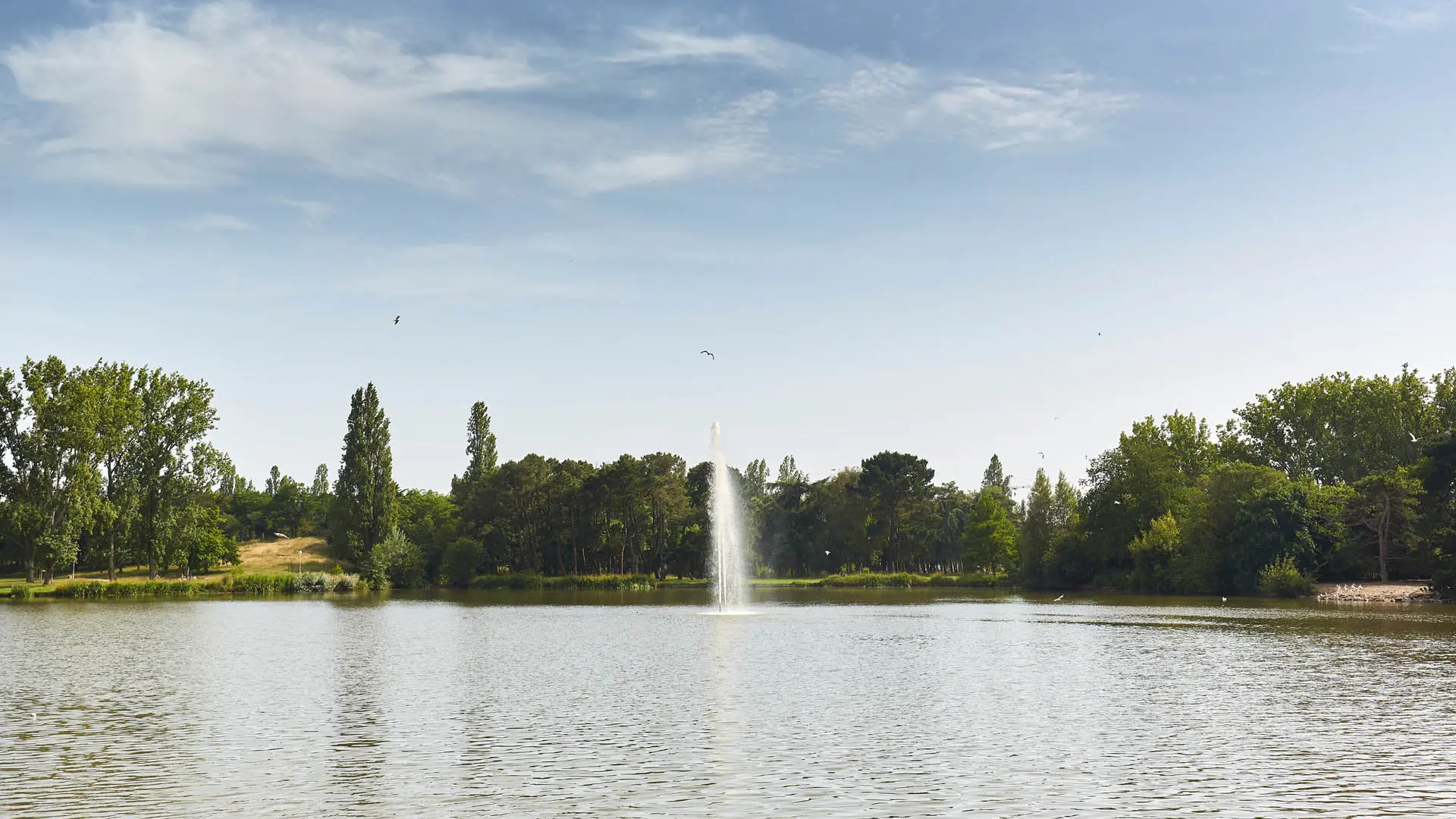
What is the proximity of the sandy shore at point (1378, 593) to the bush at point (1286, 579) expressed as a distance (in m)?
1.22

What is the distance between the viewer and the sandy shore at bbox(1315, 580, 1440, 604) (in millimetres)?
83812

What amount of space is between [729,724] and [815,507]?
152 meters

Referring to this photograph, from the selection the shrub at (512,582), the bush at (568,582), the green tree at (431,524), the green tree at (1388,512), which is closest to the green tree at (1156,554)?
the green tree at (1388,512)

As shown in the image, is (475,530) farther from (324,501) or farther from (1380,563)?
(1380,563)

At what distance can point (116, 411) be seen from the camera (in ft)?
330

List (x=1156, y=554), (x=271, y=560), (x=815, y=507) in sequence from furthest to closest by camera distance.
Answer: (x=815, y=507), (x=271, y=560), (x=1156, y=554)

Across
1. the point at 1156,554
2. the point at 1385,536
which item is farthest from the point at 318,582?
the point at 1385,536

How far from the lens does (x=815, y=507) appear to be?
176 metres

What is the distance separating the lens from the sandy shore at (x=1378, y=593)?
83.8 metres

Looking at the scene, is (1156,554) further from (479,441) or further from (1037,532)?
(479,441)

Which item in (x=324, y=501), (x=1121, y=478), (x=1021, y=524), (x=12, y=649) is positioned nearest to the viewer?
(x=12, y=649)

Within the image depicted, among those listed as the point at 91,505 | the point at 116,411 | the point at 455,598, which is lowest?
the point at 455,598

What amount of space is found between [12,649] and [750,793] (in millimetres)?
38734

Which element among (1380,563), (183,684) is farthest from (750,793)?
(1380,563)
